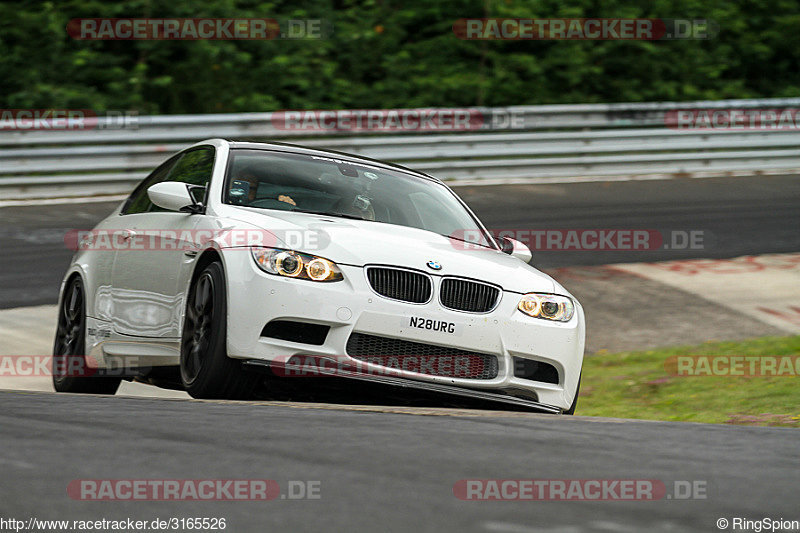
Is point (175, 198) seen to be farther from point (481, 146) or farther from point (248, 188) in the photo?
point (481, 146)

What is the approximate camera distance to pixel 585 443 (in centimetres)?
409

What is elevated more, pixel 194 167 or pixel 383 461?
pixel 194 167

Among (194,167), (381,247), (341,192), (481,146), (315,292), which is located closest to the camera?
(315,292)

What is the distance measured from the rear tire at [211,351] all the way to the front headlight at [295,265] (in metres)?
0.21

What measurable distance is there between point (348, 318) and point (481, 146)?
484 inches

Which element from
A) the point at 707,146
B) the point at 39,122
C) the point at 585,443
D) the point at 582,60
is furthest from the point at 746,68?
the point at 585,443

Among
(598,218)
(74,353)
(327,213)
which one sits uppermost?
(327,213)

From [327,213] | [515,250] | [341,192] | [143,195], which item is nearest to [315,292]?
[327,213]

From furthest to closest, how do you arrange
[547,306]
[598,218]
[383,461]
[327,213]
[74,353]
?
[598,218], [74,353], [327,213], [547,306], [383,461]

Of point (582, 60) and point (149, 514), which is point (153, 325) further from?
point (582, 60)

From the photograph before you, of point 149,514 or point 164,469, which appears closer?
point 149,514

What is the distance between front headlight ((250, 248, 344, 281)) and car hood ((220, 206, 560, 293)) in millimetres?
43

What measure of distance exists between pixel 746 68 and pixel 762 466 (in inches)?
852

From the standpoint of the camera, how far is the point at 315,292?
217 inches
